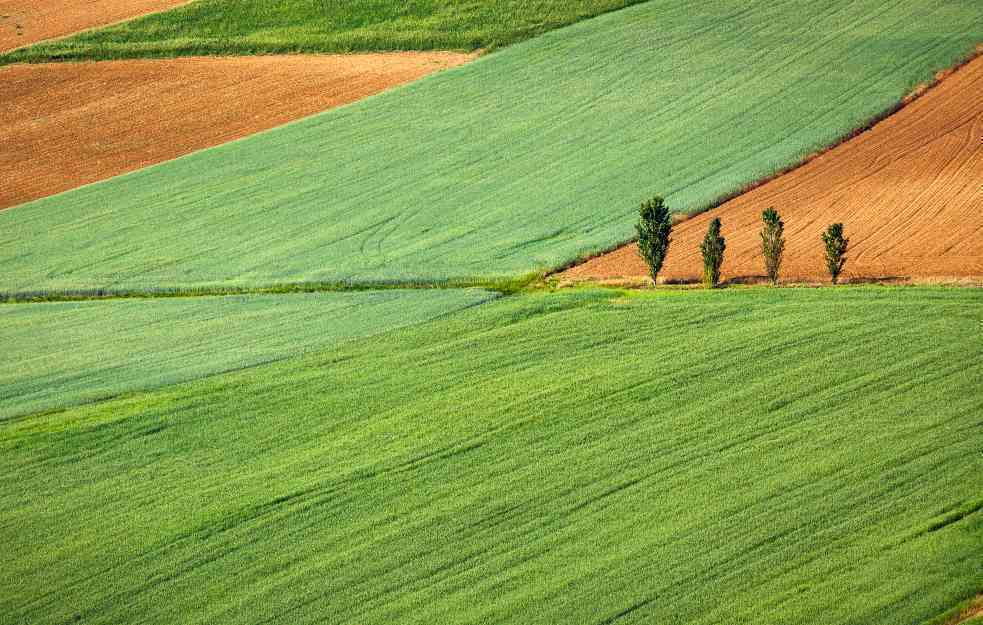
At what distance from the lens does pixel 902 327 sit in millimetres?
28891

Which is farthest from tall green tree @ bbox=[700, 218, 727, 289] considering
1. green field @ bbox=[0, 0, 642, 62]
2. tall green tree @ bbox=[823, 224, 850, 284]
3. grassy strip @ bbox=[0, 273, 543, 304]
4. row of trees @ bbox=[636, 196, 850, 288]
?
green field @ bbox=[0, 0, 642, 62]

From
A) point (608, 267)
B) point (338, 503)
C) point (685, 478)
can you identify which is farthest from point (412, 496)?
point (608, 267)

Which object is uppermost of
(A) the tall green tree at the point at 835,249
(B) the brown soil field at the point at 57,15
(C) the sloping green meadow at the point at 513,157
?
(B) the brown soil field at the point at 57,15

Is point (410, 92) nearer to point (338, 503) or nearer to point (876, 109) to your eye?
point (876, 109)

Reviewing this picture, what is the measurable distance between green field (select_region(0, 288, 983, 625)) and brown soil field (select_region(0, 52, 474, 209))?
25.9 meters

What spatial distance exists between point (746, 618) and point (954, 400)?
871cm

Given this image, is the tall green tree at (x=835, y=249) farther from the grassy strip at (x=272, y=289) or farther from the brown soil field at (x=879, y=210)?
the grassy strip at (x=272, y=289)

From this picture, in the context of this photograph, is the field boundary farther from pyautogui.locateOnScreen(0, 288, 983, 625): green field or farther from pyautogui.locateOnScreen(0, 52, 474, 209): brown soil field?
pyautogui.locateOnScreen(0, 52, 474, 209): brown soil field

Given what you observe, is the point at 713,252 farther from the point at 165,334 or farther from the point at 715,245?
the point at 165,334

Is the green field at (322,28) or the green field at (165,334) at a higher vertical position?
the green field at (322,28)

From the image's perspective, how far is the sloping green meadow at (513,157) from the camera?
40.6 meters

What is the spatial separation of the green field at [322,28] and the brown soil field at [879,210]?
2154cm

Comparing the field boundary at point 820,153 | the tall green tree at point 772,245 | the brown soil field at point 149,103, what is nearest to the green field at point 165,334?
the field boundary at point 820,153

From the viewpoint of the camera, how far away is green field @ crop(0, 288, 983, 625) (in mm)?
20031
